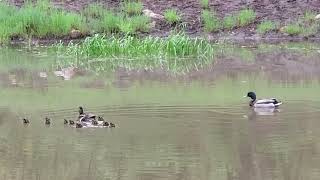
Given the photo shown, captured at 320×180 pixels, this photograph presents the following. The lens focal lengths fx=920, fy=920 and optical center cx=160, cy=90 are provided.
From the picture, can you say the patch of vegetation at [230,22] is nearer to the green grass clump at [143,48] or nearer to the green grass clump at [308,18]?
the green grass clump at [308,18]

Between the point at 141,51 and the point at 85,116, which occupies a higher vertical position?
the point at 85,116

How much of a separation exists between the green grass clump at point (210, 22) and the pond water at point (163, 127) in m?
8.37

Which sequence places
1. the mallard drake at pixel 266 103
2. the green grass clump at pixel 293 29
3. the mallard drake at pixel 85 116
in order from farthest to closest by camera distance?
the green grass clump at pixel 293 29 → the mallard drake at pixel 266 103 → the mallard drake at pixel 85 116

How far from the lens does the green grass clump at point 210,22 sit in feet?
85.4

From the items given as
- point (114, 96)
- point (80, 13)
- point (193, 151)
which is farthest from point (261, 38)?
point (193, 151)

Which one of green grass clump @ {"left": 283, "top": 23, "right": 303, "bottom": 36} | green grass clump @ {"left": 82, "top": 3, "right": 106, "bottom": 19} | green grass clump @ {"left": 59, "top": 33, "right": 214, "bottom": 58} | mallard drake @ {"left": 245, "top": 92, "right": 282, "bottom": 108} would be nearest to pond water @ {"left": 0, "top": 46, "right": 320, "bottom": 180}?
mallard drake @ {"left": 245, "top": 92, "right": 282, "bottom": 108}

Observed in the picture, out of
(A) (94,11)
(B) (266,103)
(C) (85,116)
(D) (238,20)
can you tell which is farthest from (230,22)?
(C) (85,116)

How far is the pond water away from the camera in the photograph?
863 cm

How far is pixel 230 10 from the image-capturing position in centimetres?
2727

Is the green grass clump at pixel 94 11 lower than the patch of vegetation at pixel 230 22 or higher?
higher

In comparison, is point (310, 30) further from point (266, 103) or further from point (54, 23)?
point (266, 103)

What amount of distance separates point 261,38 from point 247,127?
49.2 feet

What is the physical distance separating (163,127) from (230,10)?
55.3ft

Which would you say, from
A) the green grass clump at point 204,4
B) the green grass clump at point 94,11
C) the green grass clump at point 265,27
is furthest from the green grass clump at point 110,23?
the green grass clump at point 265,27
